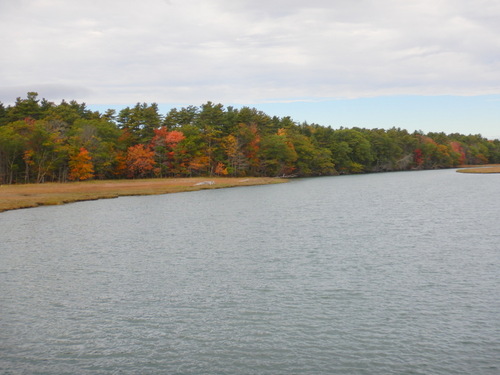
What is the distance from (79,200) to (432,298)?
57.0 metres

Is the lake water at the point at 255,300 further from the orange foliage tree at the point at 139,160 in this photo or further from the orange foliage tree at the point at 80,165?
the orange foliage tree at the point at 139,160

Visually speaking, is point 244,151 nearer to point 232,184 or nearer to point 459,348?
point 232,184

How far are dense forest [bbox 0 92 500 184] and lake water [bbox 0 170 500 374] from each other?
Result: 63.6 metres

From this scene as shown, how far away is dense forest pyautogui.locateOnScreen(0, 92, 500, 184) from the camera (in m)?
94.4

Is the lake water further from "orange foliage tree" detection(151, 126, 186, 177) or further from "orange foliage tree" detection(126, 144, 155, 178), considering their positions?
"orange foliage tree" detection(151, 126, 186, 177)

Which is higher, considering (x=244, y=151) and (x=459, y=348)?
(x=244, y=151)

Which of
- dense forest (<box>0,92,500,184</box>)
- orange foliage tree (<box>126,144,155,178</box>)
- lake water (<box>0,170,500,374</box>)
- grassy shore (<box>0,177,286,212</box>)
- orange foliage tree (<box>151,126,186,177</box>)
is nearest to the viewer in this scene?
lake water (<box>0,170,500,374</box>)

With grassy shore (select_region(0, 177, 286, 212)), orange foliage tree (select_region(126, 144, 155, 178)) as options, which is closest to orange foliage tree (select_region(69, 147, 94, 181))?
grassy shore (select_region(0, 177, 286, 212))

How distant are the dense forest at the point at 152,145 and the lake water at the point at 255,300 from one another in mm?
63633

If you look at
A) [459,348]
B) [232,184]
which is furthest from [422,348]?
[232,184]

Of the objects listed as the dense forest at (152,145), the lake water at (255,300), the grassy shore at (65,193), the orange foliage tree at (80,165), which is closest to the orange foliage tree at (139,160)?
the dense forest at (152,145)

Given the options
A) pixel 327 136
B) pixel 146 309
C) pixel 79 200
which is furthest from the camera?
pixel 327 136

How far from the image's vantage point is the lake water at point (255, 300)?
539 inches

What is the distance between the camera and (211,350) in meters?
14.4
